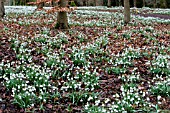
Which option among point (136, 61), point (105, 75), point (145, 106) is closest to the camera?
point (145, 106)

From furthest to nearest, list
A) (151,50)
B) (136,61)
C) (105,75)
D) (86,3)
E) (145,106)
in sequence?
(86,3)
(151,50)
(136,61)
(105,75)
(145,106)

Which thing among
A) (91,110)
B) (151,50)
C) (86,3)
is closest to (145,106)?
(91,110)

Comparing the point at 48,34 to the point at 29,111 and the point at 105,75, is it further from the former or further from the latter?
the point at 29,111

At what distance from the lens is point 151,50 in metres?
10.4

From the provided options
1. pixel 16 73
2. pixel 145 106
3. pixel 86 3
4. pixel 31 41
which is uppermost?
pixel 86 3

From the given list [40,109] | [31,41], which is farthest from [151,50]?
[40,109]

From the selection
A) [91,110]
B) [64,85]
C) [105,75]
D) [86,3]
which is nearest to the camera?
[91,110]

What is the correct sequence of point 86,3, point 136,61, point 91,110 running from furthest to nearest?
point 86,3, point 136,61, point 91,110

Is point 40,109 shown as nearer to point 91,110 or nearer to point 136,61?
point 91,110

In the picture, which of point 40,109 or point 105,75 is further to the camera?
point 105,75

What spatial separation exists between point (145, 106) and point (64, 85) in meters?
2.06

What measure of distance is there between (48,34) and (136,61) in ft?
15.0

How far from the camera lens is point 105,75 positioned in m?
7.86

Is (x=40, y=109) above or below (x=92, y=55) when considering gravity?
Answer: below
